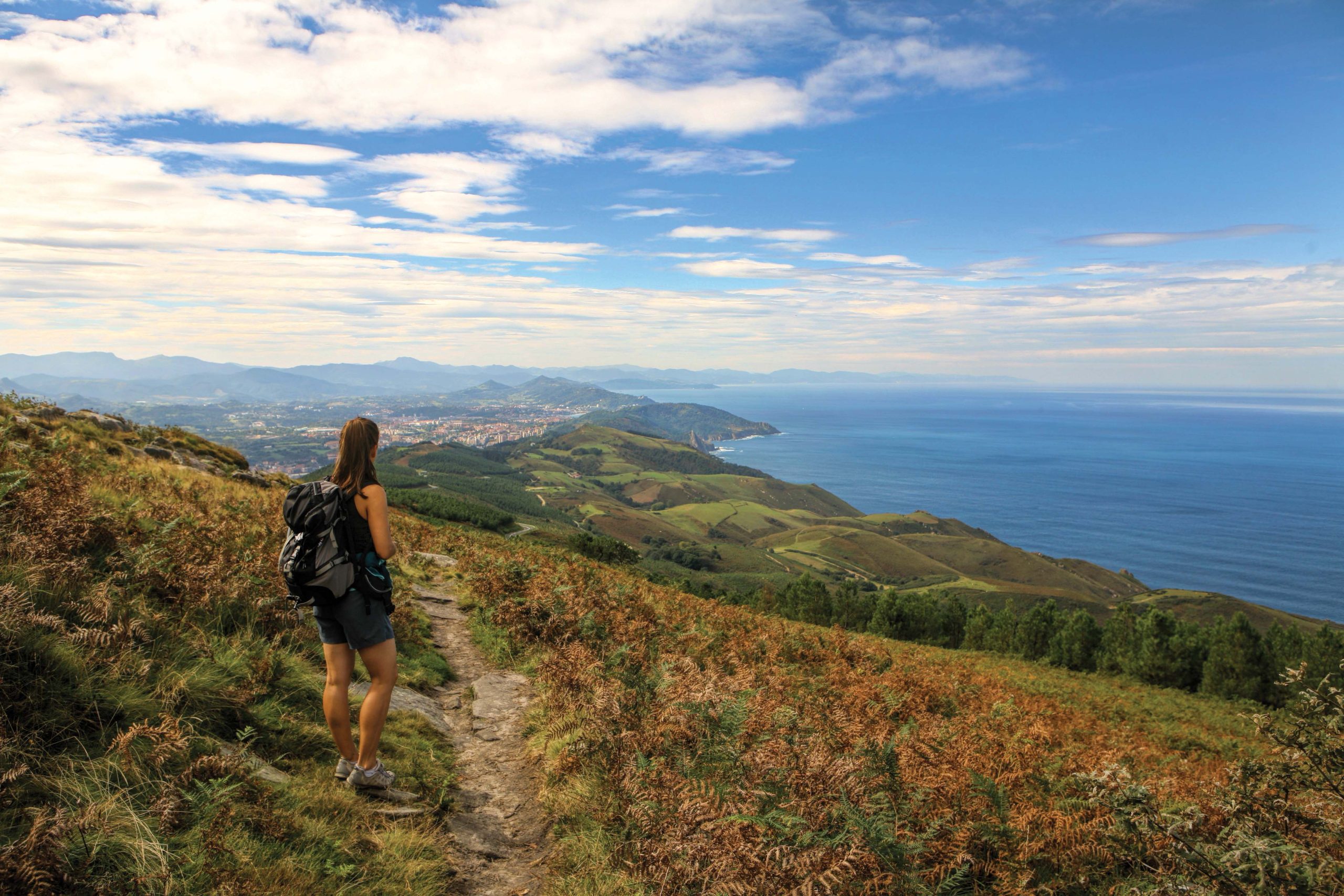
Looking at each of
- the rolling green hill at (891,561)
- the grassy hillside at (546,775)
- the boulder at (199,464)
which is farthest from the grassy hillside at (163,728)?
the rolling green hill at (891,561)

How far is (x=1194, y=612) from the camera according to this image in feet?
344

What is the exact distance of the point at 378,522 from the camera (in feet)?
16.3

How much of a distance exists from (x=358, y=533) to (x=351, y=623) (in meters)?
0.74

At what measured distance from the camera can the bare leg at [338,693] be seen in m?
4.94

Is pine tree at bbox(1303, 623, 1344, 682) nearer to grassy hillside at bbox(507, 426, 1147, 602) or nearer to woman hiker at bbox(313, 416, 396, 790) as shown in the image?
woman hiker at bbox(313, 416, 396, 790)

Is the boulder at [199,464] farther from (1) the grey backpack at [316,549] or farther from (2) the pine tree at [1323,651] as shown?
(2) the pine tree at [1323,651]

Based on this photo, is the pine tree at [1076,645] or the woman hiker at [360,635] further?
the pine tree at [1076,645]

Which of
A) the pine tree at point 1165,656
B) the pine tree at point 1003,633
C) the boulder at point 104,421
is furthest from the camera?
the pine tree at point 1003,633

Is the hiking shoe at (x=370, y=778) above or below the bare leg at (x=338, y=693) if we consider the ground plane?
below

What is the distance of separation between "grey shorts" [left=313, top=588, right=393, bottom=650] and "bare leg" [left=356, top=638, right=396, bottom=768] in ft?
0.33

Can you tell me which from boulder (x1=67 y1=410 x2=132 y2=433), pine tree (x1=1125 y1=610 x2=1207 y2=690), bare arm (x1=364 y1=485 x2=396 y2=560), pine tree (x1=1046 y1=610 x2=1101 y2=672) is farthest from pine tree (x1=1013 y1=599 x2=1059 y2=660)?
boulder (x1=67 y1=410 x2=132 y2=433)

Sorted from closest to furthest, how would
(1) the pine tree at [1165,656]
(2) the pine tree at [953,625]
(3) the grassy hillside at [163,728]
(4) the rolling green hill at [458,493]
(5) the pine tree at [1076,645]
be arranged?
(3) the grassy hillside at [163,728] < (1) the pine tree at [1165,656] < (5) the pine tree at [1076,645] < (2) the pine tree at [953,625] < (4) the rolling green hill at [458,493]

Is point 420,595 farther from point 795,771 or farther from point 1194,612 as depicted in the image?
point 1194,612

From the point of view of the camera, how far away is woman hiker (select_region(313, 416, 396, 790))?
16.3 feet
